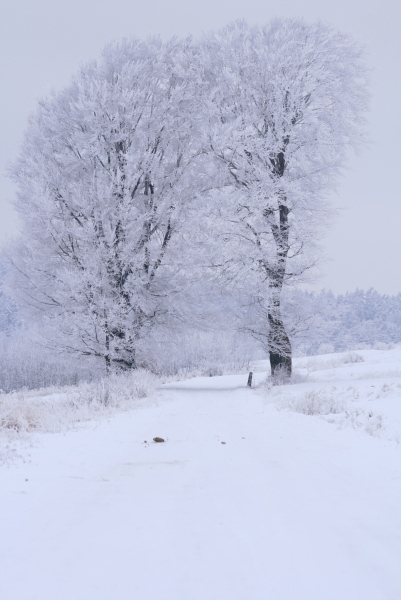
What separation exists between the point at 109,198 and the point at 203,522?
1203 centimetres

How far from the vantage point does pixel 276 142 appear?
13.5m

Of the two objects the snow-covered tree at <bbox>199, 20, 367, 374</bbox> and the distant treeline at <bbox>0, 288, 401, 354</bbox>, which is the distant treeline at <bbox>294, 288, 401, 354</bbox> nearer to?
the distant treeline at <bbox>0, 288, 401, 354</bbox>

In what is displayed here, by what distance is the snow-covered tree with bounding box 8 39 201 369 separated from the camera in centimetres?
1300

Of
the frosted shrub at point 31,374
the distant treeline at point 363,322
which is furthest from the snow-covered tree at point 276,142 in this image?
the distant treeline at point 363,322

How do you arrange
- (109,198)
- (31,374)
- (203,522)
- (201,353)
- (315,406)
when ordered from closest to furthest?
1. (203,522)
2. (315,406)
3. (109,198)
4. (31,374)
5. (201,353)

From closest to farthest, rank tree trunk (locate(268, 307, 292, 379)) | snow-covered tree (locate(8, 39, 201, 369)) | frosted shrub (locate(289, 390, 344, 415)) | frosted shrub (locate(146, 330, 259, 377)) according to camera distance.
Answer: frosted shrub (locate(289, 390, 344, 415)), snow-covered tree (locate(8, 39, 201, 369)), tree trunk (locate(268, 307, 292, 379)), frosted shrub (locate(146, 330, 259, 377))

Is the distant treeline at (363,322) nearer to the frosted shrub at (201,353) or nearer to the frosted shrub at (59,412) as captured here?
the frosted shrub at (201,353)

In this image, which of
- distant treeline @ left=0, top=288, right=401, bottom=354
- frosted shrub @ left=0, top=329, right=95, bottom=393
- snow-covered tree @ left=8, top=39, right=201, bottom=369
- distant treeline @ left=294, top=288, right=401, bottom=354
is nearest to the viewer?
snow-covered tree @ left=8, top=39, right=201, bottom=369

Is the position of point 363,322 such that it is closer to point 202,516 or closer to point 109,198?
point 109,198

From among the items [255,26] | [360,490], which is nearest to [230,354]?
[255,26]

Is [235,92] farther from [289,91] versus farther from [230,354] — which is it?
[230,354]

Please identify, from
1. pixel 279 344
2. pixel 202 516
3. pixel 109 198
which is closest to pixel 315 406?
pixel 202 516

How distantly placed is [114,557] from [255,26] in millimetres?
16032

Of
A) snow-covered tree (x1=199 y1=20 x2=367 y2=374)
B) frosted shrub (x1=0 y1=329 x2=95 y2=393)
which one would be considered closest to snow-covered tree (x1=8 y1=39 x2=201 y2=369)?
snow-covered tree (x1=199 y1=20 x2=367 y2=374)
